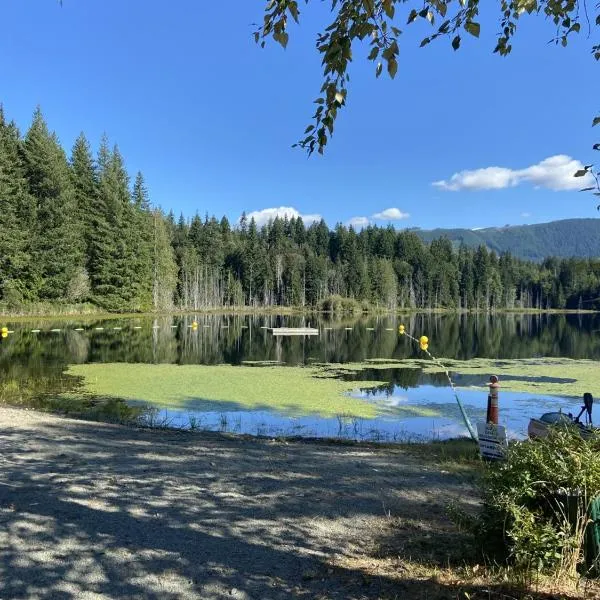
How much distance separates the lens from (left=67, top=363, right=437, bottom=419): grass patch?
47.0 feet

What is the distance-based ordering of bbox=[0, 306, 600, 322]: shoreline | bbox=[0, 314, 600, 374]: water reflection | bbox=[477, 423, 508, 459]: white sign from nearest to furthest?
bbox=[477, 423, 508, 459]: white sign
bbox=[0, 314, 600, 374]: water reflection
bbox=[0, 306, 600, 322]: shoreline

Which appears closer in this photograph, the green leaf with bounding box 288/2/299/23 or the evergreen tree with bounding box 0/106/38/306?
the green leaf with bounding box 288/2/299/23

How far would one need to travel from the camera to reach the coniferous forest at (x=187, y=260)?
169ft

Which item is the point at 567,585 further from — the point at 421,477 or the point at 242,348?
the point at 242,348

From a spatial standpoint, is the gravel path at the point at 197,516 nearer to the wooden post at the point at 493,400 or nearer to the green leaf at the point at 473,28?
the wooden post at the point at 493,400

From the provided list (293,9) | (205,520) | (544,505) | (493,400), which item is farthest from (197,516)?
(493,400)

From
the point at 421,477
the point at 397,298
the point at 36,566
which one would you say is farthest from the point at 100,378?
the point at 397,298

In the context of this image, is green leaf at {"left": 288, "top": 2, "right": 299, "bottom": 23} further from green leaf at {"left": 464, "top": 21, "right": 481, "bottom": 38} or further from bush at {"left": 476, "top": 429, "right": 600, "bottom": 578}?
bush at {"left": 476, "top": 429, "right": 600, "bottom": 578}

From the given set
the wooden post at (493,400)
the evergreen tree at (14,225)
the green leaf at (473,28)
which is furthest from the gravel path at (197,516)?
the evergreen tree at (14,225)

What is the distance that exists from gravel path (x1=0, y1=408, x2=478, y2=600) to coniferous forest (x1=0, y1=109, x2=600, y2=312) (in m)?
2.89

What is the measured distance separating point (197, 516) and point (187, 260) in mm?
84006

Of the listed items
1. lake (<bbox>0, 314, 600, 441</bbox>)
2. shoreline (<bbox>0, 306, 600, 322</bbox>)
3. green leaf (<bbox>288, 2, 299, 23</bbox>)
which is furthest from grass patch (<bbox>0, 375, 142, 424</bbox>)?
shoreline (<bbox>0, 306, 600, 322</bbox>)

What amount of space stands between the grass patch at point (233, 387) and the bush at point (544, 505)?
32.2 ft

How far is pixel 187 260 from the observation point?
86375 millimetres
